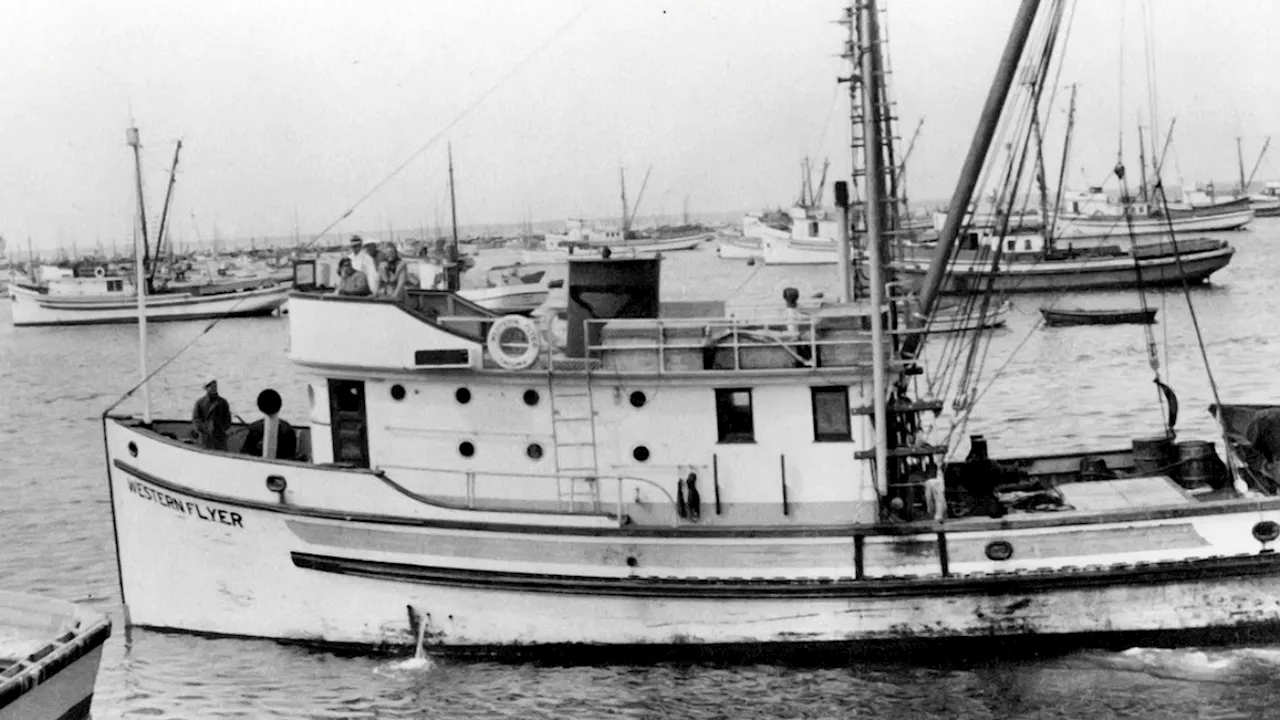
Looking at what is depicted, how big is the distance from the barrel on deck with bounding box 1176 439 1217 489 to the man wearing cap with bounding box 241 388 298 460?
32.4 ft

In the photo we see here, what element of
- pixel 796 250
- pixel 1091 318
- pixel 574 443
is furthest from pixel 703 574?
pixel 796 250

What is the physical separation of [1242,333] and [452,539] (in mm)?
33664

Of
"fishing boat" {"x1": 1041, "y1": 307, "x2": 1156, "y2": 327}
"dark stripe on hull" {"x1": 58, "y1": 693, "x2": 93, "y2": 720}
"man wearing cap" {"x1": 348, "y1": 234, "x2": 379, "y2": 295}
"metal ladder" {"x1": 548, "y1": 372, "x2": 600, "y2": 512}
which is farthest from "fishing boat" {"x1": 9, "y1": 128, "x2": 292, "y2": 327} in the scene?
"dark stripe on hull" {"x1": 58, "y1": 693, "x2": 93, "y2": 720}

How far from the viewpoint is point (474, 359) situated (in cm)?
1400

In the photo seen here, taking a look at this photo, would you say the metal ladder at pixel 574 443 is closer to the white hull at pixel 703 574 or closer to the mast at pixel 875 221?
the white hull at pixel 703 574

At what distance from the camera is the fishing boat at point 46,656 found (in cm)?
971

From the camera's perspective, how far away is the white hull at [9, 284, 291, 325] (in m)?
66.9

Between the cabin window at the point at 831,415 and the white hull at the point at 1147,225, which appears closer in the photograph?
the cabin window at the point at 831,415

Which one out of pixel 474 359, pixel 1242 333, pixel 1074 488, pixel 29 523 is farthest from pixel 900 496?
pixel 1242 333

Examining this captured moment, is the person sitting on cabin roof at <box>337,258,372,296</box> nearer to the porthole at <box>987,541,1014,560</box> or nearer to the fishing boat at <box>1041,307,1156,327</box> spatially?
the porthole at <box>987,541,1014,560</box>

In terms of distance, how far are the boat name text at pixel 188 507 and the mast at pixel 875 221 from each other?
6758mm

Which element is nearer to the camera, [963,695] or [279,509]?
[963,695]

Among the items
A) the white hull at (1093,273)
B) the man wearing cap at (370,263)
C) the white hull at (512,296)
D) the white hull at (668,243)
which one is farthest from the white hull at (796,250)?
the man wearing cap at (370,263)

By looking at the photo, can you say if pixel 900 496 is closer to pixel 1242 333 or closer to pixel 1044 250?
pixel 1242 333
